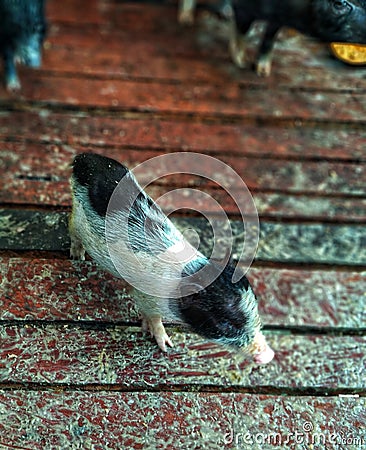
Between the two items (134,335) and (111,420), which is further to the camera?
(134,335)

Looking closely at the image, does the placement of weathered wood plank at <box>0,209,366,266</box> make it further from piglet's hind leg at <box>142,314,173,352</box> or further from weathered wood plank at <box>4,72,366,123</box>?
weathered wood plank at <box>4,72,366,123</box>

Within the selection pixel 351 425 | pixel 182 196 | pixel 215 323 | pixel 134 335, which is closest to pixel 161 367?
pixel 134 335

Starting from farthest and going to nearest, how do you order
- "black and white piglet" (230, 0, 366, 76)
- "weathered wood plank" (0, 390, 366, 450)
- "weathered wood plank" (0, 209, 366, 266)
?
"black and white piglet" (230, 0, 366, 76), "weathered wood plank" (0, 209, 366, 266), "weathered wood plank" (0, 390, 366, 450)

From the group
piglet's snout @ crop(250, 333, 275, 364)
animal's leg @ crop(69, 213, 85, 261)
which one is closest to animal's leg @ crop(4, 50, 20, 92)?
animal's leg @ crop(69, 213, 85, 261)

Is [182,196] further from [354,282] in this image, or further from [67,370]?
[67,370]

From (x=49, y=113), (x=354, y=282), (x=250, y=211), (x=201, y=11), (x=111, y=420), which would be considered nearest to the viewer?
(x=111, y=420)

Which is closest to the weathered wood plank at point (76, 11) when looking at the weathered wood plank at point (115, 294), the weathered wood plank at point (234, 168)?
the weathered wood plank at point (234, 168)
